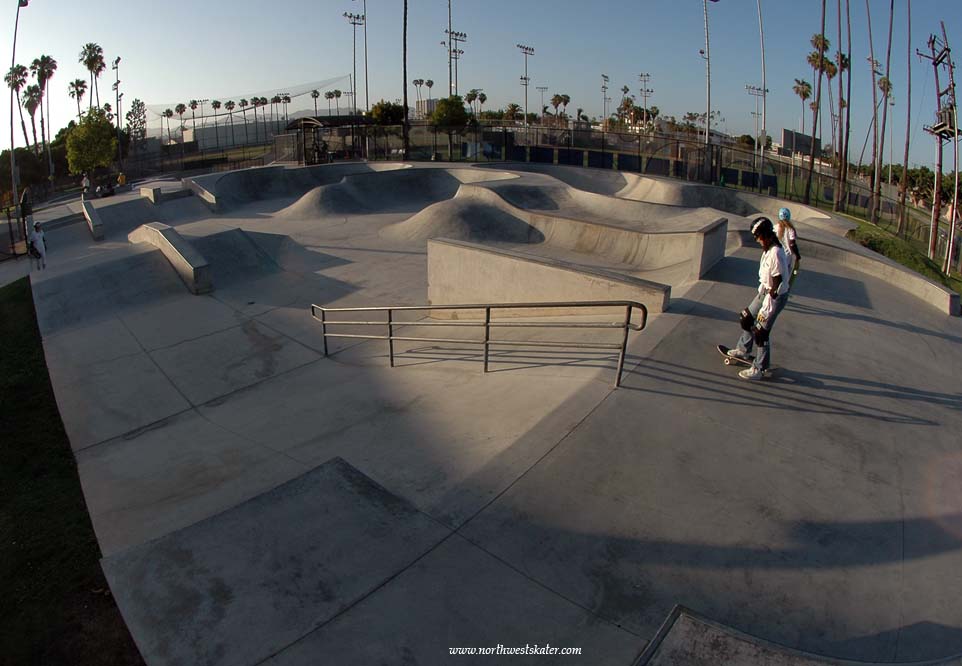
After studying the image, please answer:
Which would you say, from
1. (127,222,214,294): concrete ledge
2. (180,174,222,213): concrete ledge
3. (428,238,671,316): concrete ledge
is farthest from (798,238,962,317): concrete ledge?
(180,174,222,213): concrete ledge

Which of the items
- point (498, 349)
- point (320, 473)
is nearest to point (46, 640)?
point (320, 473)

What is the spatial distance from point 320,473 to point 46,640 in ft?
6.36

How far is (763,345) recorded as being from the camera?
579 centimetres

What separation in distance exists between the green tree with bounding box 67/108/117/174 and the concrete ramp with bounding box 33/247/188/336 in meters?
31.1

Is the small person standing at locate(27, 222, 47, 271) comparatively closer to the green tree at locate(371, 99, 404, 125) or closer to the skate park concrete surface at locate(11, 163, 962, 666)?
the skate park concrete surface at locate(11, 163, 962, 666)

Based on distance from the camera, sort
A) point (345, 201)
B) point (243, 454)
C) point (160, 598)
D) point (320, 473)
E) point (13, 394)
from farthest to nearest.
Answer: point (345, 201) < point (13, 394) < point (243, 454) < point (320, 473) < point (160, 598)

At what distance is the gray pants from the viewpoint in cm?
576

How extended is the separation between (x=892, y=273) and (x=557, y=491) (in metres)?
9.75

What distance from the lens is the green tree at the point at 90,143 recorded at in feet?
128

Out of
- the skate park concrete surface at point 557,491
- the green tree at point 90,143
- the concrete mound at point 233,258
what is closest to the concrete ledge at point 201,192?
the concrete mound at point 233,258

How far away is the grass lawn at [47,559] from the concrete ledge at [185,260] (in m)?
5.99

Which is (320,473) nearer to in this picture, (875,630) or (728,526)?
(728,526)

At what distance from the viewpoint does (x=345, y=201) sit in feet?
81.5

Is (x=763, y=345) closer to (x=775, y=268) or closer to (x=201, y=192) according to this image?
(x=775, y=268)
